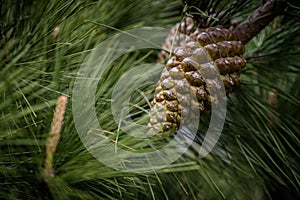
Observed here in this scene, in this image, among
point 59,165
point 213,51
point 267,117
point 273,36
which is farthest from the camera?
point 273,36

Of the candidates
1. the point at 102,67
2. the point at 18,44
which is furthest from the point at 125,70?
the point at 18,44

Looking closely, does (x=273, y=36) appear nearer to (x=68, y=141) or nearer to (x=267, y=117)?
(x=267, y=117)

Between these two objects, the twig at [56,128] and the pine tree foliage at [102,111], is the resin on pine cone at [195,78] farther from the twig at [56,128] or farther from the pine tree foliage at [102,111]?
the twig at [56,128]

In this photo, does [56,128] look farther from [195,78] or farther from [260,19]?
[260,19]

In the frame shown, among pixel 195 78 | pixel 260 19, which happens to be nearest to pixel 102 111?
pixel 195 78

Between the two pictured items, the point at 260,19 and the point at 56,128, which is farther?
the point at 260,19

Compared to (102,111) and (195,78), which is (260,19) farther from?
(102,111)

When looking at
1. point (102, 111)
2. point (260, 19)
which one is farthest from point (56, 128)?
point (260, 19)
